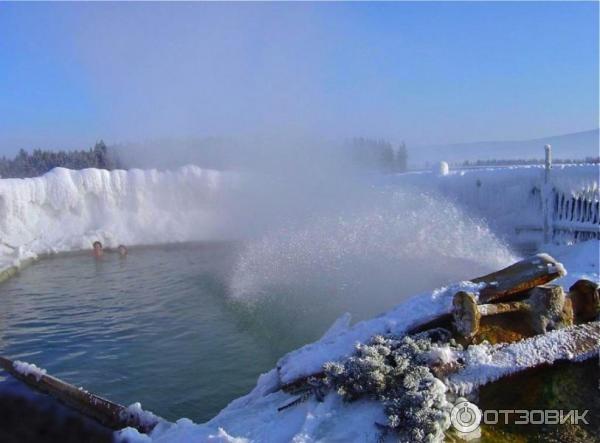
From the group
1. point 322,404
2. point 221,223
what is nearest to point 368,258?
point 322,404

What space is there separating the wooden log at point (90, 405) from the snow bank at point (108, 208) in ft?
56.8

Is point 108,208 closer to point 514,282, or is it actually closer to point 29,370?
point 29,370

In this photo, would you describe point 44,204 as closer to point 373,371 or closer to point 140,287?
point 140,287

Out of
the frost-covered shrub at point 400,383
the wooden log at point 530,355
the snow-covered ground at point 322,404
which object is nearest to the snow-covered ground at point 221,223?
the snow-covered ground at point 322,404

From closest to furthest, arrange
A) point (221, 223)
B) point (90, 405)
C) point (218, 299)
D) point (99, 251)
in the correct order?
point (90, 405) → point (218, 299) → point (99, 251) → point (221, 223)

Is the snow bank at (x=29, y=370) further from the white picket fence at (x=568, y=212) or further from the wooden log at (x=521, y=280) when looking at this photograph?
the white picket fence at (x=568, y=212)

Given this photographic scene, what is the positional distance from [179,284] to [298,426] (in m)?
11.6

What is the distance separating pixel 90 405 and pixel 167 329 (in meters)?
4.81

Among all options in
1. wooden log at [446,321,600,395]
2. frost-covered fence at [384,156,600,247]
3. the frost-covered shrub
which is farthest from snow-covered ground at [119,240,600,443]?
frost-covered fence at [384,156,600,247]

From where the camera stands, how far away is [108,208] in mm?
26875

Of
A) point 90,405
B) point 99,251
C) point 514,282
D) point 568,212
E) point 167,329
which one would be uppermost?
point 514,282

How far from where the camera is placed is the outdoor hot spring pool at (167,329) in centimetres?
736

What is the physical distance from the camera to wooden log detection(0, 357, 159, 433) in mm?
4762

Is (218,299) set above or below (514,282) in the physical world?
below
